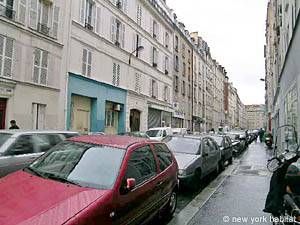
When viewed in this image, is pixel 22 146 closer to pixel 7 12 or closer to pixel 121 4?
pixel 7 12

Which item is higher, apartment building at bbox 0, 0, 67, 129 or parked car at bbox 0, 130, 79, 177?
apartment building at bbox 0, 0, 67, 129

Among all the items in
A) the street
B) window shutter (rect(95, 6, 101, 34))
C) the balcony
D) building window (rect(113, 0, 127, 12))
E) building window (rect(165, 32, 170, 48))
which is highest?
building window (rect(165, 32, 170, 48))

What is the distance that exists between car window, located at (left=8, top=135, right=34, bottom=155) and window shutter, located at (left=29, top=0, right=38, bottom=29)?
11.1m

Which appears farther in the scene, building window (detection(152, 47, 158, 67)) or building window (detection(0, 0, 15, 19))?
building window (detection(152, 47, 158, 67))

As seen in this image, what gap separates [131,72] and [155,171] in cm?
2382

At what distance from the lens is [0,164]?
7.09m

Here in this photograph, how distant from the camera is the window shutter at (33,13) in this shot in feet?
57.9

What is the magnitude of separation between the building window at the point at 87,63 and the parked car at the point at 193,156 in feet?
39.3

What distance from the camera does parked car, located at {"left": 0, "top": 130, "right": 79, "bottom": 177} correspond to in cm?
733

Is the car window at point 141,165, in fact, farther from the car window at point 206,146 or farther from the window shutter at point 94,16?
the window shutter at point 94,16

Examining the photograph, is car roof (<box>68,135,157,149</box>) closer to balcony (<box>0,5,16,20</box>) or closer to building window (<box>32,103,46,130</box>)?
balcony (<box>0,5,16,20</box>)

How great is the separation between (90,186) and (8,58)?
45.2ft

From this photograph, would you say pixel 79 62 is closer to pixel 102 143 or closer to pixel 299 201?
pixel 102 143

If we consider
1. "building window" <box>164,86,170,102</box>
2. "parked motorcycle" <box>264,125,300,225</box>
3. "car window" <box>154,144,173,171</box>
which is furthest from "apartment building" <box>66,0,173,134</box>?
"parked motorcycle" <box>264,125,300,225</box>
